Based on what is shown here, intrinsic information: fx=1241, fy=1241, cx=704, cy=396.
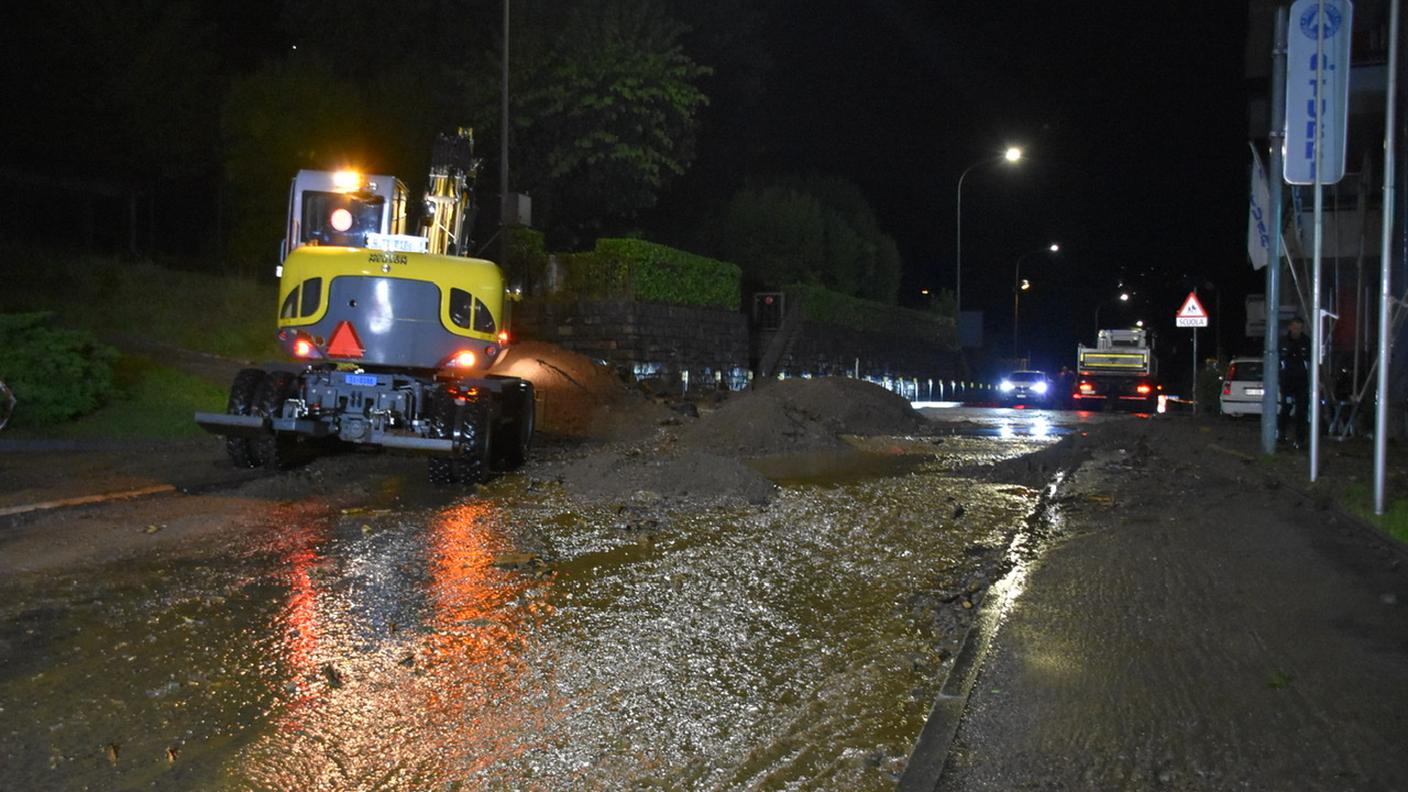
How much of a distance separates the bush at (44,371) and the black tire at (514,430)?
20.9 feet

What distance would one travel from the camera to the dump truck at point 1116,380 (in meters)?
41.1

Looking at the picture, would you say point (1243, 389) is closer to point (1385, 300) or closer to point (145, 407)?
point (1385, 300)

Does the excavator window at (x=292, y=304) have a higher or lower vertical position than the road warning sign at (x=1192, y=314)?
lower

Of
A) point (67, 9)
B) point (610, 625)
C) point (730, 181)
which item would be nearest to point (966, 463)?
point (610, 625)

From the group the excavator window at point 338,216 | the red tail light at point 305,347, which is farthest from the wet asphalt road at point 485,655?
the excavator window at point 338,216

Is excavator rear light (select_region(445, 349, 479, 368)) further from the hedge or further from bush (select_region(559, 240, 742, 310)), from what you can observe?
the hedge

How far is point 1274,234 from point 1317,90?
4.22m

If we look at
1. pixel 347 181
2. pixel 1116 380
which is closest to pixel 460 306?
pixel 347 181

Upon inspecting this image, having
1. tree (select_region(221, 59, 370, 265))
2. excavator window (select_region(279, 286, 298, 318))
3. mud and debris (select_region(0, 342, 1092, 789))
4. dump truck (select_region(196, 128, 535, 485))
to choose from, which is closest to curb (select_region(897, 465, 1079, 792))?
mud and debris (select_region(0, 342, 1092, 789))

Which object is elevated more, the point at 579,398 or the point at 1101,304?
the point at 1101,304

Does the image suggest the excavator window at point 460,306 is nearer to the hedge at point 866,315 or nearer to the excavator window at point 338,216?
the excavator window at point 338,216

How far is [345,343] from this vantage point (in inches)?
542

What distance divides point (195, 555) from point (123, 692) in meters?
3.66

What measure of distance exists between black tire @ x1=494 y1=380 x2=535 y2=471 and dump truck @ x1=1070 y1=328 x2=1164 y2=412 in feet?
97.2
